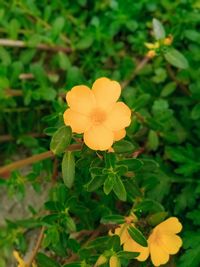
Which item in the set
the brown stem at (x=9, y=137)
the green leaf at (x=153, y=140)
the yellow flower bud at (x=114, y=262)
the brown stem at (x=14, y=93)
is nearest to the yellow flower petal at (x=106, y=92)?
the yellow flower bud at (x=114, y=262)

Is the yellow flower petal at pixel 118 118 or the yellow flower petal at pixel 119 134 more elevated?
the yellow flower petal at pixel 118 118

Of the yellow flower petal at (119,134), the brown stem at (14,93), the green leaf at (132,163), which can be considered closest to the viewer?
the yellow flower petal at (119,134)

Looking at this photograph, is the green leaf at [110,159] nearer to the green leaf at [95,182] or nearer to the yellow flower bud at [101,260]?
the green leaf at [95,182]

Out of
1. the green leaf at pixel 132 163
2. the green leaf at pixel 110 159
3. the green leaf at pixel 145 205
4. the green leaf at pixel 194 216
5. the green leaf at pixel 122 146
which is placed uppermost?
the green leaf at pixel 122 146

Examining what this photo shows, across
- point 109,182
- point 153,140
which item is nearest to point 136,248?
point 109,182

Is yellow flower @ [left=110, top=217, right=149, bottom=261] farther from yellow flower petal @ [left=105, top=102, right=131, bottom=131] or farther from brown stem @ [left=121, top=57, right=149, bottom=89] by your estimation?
brown stem @ [left=121, top=57, right=149, bottom=89]

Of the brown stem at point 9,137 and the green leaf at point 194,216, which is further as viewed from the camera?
the brown stem at point 9,137

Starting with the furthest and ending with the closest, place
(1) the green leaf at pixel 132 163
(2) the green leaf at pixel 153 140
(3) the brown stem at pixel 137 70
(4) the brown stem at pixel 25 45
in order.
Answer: (4) the brown stem at pixel 25 45 < (3) the brown stem at pixel 137 70 < (2) the green leaf at pixel 153 140 < (1) the green leaf at pixel 132 163

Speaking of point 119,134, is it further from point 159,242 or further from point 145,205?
point 159,242

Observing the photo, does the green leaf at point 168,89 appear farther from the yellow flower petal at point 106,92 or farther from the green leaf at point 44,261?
the green leaf at point 44,261
